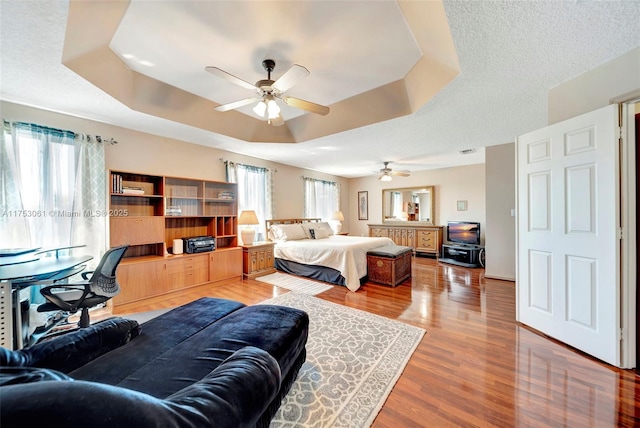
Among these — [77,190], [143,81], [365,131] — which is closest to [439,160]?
[365,131]

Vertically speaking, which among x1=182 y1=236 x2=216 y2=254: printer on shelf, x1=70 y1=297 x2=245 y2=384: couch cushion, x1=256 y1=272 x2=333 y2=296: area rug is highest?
x1=182 y1=236 x2=216 y2=254: printer on shelf

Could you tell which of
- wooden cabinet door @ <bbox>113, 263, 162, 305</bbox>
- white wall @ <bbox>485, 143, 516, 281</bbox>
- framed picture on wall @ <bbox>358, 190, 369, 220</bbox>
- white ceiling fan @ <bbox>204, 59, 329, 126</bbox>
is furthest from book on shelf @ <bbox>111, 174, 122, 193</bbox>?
framed picture on wall @ <bbox>358, 190, 369, 220</bbox>

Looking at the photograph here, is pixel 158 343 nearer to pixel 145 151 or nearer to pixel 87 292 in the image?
pixel 87 292

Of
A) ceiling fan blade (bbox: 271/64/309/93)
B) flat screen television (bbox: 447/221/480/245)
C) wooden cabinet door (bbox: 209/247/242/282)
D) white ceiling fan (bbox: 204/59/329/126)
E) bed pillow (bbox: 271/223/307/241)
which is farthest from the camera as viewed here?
flat screen television (bbox: 447/221/480/245)

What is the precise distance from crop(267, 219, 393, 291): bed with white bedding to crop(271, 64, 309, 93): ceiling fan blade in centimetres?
270

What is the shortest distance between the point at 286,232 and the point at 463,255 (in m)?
4.19

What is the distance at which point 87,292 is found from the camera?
7.02 ft

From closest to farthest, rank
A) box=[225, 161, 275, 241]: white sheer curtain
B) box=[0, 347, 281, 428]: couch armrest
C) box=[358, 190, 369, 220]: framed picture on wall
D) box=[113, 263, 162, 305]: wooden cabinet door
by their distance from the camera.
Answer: box=[0, 347, 281, 428]: couch armrest
box=[113, 263, 162, 305]: wooden cabinet door
box=[225, 161, 275, 241]: white sheer curtain
box=[358, 190, 369, 220]: framed picture on wall

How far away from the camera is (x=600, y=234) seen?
2029mm

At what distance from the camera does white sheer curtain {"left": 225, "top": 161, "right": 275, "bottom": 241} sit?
16.2ft

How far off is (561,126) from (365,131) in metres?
2.18

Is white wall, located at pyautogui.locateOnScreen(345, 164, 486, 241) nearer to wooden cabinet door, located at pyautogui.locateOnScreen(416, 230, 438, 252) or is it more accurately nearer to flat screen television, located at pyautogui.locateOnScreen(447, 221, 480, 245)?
flat screen television, located at pyautogui.locateOnScreen(447, 221, 480, 245)

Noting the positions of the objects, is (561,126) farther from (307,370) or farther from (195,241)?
(195,241)

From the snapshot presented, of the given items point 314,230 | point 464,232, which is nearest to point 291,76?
Result: point 314,230
